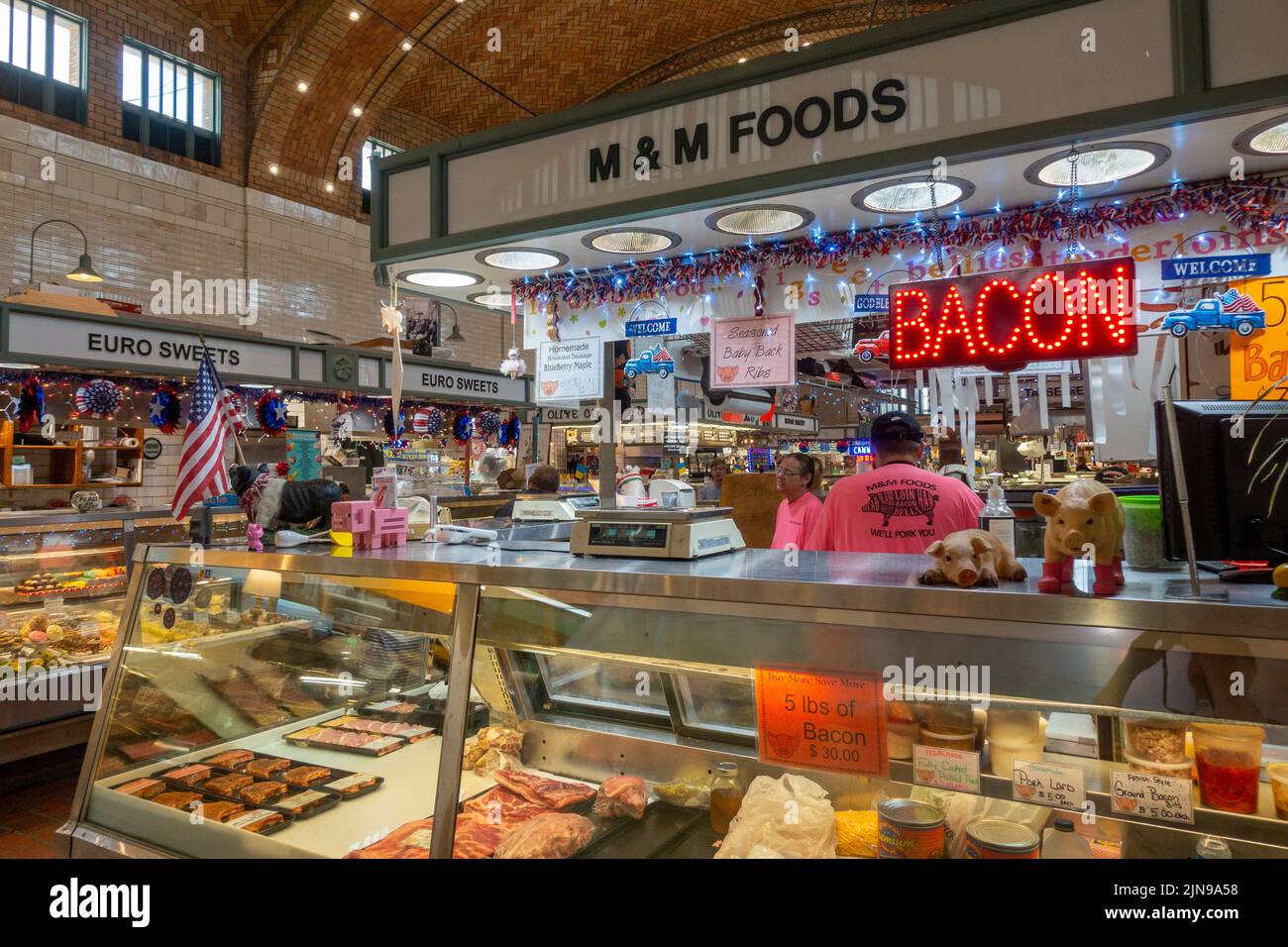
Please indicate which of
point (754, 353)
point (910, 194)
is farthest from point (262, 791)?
point (754, 353)

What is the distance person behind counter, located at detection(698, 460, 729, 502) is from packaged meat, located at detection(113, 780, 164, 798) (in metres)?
8.69

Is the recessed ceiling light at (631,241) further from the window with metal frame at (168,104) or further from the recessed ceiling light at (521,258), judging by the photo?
the window with metal frame at (168,104)

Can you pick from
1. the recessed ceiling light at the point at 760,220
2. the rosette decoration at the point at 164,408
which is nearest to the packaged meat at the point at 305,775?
the recessed ceiling light at the point at 760,220

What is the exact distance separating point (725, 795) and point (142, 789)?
1896 mm

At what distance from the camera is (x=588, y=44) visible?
48.3ft

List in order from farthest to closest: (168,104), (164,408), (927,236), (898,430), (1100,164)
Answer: (168,104) → (164,408) → (927,236) → (898,430) → (1100,164)

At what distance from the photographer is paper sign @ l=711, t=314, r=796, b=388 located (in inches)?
207

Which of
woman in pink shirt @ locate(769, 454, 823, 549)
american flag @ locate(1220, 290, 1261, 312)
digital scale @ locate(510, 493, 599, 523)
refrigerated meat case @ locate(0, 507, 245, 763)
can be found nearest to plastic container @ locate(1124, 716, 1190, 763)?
american flag @ locate(1220, 290, 1261, 312)

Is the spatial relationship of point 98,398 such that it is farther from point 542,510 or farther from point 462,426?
point 542,510

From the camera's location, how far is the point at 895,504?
3705 mm

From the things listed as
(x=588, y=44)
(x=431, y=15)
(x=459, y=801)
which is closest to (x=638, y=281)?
(x=459, y=801)

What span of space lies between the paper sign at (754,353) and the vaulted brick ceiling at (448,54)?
959cm

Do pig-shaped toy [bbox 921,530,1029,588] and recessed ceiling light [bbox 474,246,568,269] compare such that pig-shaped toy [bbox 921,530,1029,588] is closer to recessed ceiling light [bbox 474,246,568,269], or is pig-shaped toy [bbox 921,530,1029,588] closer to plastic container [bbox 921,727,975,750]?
plastic container [bbox 921,727,975,750]
